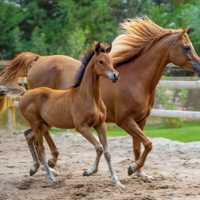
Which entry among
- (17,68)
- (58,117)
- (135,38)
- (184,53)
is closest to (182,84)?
(17,68)

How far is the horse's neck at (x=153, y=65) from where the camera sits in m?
8.09

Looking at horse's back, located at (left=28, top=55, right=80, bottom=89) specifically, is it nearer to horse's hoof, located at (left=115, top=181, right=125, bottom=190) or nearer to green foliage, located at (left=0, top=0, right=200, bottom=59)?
horse's hoof, located at (left=115, top=181, right=125, bottom=190)

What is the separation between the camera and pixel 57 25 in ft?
62.6

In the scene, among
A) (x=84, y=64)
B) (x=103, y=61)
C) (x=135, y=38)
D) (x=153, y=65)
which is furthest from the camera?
(x=135, y=38)

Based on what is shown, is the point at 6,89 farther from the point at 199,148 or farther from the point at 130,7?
the point at 130,7

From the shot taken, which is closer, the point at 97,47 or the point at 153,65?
Result: the point at 97,47

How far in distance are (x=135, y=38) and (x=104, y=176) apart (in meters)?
1.79

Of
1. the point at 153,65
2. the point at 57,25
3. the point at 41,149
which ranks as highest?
the point at 153,65

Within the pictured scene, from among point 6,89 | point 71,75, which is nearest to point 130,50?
A: point 71,75

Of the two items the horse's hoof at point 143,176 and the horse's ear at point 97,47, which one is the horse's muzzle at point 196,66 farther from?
the horse's hoof at point 143,176

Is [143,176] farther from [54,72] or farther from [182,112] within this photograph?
[182,112]

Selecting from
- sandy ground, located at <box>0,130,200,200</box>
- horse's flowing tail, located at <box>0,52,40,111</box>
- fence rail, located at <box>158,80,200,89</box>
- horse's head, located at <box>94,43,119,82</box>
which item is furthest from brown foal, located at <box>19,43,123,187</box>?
fence rail, located at <box>158,80,200,89</box>

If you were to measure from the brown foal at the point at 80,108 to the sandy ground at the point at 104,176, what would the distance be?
254mm

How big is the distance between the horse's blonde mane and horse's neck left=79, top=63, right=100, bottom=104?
832mm
